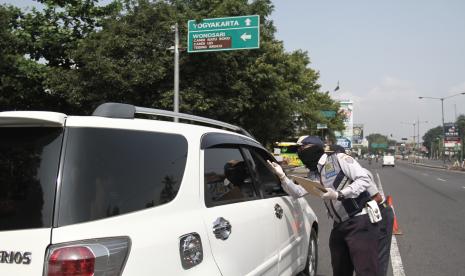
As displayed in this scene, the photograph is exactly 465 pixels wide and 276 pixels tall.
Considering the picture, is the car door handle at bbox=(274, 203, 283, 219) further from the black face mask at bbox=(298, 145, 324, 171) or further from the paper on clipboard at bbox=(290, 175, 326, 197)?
the black face mask at bbox=(298, 145, 324, 171)

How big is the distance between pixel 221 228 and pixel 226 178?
567 mm

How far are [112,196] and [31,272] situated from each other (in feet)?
1.59

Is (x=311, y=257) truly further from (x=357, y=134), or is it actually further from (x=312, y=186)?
(x=357, y=134)

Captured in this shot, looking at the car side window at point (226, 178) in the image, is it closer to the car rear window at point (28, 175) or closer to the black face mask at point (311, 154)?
the black face mask at point (311, 154)

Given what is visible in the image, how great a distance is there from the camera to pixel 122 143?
259 centimetres

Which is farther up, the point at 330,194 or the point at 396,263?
the point at 330,194

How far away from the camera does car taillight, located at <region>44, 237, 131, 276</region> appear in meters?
2.16

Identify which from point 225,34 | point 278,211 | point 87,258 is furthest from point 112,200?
point 225,34

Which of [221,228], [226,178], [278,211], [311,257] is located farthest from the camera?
[311,257]

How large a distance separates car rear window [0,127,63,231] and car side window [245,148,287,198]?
205 centimetres

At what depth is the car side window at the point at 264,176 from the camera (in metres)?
4.18

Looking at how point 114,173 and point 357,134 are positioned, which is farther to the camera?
point 357,134

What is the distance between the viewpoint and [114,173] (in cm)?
248

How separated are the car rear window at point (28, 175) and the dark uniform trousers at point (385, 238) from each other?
3007 mm
